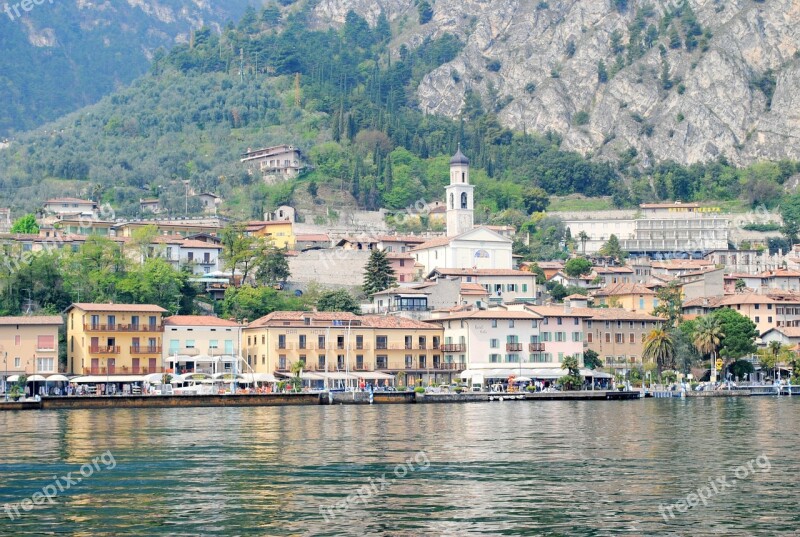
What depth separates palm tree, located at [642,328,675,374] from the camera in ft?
327

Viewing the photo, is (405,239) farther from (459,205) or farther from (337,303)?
(337,303)

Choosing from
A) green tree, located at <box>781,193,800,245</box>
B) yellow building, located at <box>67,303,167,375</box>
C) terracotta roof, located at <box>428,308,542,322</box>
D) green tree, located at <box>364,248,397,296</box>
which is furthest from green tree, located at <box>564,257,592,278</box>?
yellow building, located at <box>67,303,167,375</box>

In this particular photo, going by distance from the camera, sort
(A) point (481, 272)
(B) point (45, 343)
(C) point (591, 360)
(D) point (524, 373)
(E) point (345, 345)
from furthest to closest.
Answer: (A) point (481, 272)
(C) point (591, 360)
(D) point (524, 373)
(E) point (345, 345)
(B) point (45, 343)

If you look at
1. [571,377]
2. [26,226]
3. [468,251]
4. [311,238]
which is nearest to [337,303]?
[571,377]

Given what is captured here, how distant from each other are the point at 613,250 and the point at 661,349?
54.1m

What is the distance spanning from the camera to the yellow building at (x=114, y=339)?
88.8 meters

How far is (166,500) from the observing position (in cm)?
3544

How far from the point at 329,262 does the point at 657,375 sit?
34953 mm

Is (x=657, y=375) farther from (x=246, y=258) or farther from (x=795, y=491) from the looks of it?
(x=795, y=491)

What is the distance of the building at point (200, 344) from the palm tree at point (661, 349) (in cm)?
2919

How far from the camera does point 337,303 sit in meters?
106

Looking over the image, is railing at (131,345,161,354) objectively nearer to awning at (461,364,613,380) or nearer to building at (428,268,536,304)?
awning at (461,364,613,380)

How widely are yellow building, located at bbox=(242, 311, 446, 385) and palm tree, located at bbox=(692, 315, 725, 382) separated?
18.5 meters

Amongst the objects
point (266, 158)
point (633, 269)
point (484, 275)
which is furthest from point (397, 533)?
point (266, 158)
